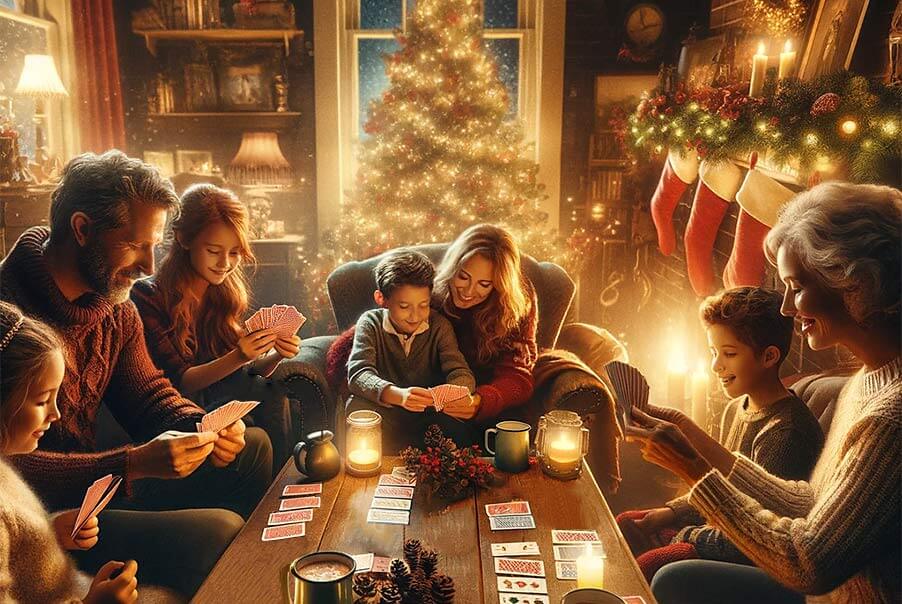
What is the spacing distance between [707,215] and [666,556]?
2.11 meters

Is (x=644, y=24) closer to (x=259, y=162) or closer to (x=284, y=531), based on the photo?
(x=259, y=162)

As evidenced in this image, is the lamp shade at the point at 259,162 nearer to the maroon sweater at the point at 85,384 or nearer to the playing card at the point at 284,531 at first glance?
the maroon sweater at the point at 85,384

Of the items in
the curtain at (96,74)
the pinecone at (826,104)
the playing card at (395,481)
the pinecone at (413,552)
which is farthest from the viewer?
the curtain at (96,74)

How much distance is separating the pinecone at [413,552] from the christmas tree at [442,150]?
3254mm

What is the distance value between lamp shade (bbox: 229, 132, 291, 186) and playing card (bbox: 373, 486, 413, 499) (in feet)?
12.5

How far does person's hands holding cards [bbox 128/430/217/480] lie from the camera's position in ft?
5.96

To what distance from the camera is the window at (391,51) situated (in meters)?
5.13

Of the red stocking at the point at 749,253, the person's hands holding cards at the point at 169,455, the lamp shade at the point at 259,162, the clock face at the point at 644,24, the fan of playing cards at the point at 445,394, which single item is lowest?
the fan of playing cards at the point at 445,394

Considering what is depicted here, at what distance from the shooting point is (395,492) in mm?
1974

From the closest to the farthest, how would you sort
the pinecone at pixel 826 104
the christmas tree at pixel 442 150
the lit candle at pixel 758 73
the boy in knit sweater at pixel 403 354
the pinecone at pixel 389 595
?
the pinecone at pixel 389 595, the pinecone at pixel 826 104, the boy in knit sweater at pixel 403 354, the lit candle at pixel 758 73, the christmas tree at pixel 442 150

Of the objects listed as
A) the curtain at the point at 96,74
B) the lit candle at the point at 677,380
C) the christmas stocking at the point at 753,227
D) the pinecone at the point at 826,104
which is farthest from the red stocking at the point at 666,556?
the curtain at the point at 96,74

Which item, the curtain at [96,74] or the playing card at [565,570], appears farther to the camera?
the curtain at [96,74]

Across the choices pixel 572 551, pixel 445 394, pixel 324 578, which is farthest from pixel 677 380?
pixel 324 578

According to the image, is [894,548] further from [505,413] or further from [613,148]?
[613,148]
